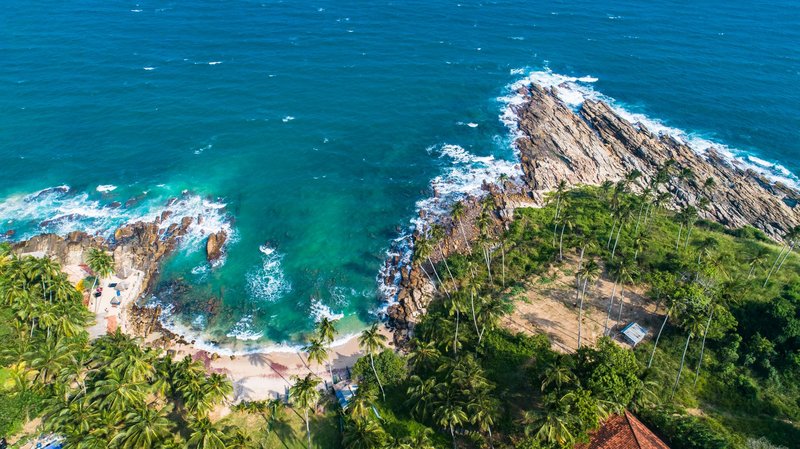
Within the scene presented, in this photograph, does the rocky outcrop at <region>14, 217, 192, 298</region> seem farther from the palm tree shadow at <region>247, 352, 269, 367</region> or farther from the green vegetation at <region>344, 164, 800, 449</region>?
the green vegetation at <region>344, 164, 800, 449</region>

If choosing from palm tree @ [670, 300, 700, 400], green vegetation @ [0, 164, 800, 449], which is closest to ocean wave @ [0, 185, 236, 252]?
green vegetation @ [0, 164, 800, 449]

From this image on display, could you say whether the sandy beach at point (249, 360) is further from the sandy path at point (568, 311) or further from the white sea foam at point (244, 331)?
the sandy path at point (568, 311)

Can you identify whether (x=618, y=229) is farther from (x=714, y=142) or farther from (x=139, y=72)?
(x=139, y=72)

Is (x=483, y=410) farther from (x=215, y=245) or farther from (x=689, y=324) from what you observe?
(x=215, y=245)

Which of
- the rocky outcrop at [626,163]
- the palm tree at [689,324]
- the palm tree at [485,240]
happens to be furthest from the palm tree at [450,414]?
the rocky outcrop at [626,163]

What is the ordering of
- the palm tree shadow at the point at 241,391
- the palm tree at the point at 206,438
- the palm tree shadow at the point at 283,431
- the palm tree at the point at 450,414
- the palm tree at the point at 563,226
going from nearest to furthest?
the palm tree at the point at 206,438
the palm tree at the point at 450,414
the palm tree shadow at the point at 283,431
the palm tree shadow at the point at 241,391
the palm tree at the point at 563,226

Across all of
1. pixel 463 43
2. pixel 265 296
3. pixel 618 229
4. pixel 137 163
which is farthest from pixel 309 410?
pixel 463 43

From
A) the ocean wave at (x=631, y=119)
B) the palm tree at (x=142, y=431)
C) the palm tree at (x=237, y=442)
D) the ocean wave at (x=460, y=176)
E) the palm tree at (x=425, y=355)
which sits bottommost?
the palm tree at (x=237, y=442)
